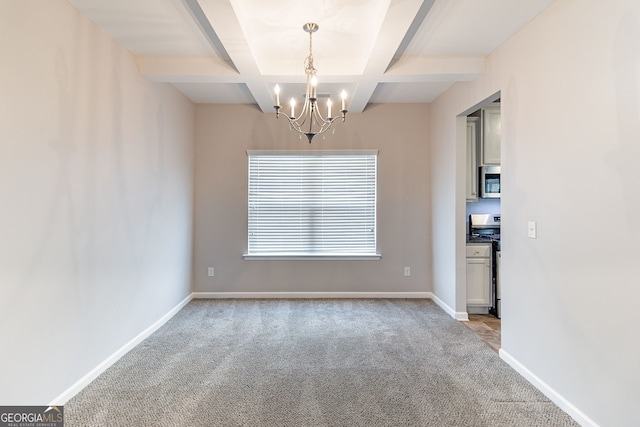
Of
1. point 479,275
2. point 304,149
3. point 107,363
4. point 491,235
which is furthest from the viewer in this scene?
point 304,149

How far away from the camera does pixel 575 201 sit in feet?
6.29

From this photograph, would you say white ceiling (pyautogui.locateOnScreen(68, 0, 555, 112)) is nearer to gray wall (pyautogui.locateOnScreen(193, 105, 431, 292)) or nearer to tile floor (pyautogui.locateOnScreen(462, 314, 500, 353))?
gray wall (pyautogui.locateOnScreen(193, 105, 431, 292))

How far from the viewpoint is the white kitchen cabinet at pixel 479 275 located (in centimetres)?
371

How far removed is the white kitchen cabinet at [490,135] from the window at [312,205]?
1356mm

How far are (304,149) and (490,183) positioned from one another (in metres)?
2.45

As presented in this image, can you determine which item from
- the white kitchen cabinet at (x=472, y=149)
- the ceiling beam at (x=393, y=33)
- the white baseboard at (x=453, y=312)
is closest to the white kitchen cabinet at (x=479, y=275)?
the white baseboard at (x=453, y=312)

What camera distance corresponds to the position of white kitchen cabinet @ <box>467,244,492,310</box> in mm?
3713

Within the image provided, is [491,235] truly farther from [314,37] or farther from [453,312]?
[314,37]

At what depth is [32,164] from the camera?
1.83m

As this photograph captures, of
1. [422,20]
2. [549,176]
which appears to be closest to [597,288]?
[549,176]

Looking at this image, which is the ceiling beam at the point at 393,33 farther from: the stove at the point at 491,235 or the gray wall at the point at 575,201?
the stove at the point at 491,235

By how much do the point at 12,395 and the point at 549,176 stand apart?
11.4 ft

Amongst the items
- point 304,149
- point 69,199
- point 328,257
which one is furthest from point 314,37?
point 328,257

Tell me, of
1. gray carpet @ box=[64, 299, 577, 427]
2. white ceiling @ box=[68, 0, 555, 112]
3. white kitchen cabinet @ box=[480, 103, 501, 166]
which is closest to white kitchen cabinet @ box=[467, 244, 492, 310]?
gray carpet @ box=[64, 299, 577, 427]
